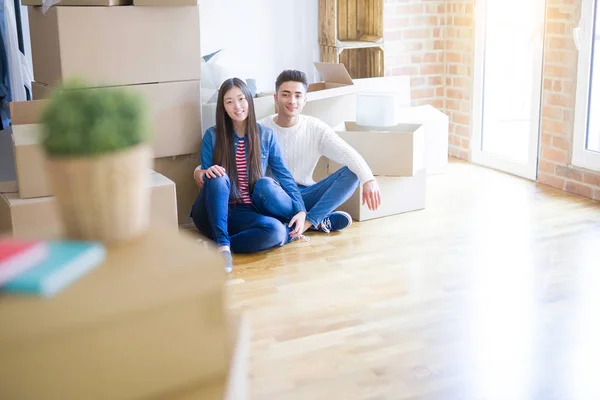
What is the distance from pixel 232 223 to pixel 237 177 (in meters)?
0.21

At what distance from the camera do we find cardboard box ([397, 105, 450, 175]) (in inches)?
173

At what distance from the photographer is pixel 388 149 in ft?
12.0

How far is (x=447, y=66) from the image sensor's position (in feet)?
16.6

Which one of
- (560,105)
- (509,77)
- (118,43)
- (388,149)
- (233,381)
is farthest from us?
(509,77)

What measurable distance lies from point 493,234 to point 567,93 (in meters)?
1.17

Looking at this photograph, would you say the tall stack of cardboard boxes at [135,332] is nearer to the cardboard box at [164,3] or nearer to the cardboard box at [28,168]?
the cardboard box at [28,168]

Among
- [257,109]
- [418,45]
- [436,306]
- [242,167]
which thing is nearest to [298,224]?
[242,167]

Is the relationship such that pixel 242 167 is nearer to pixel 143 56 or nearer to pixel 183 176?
pixel 183 176

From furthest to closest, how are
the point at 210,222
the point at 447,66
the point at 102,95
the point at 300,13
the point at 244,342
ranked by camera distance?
1. the point at 447,66
2. the point at 300,13
3. the point at 210,222
4. the point at 244,342
5. the point at 102,95

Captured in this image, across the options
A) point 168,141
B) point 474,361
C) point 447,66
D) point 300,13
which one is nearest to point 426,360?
point 474,361

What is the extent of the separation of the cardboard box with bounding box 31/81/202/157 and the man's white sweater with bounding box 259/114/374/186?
341 millimetres

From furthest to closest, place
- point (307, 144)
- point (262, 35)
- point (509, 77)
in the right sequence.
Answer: point (509, 77)
point (262, 35)
point (307, 144)

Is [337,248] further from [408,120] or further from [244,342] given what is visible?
[244,342]

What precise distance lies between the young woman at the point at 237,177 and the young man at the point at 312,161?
75 mm
